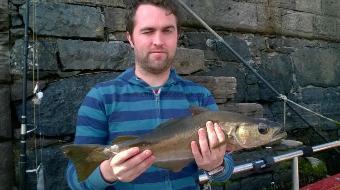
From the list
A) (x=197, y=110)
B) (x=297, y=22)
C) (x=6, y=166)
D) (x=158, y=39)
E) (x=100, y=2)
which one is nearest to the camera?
(x=197, y=110)

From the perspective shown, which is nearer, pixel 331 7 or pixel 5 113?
pixel 5 113

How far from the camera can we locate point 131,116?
240 centimetres

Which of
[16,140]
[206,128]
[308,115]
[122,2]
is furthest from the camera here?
[308,115]

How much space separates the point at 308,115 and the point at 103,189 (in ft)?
17.7

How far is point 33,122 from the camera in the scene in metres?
3.51

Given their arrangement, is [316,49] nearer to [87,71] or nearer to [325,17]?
[325,17]

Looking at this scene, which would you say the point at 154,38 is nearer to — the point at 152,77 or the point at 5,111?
the point at 152,77

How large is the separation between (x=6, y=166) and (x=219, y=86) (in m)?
2.36

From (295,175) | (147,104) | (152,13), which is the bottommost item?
(295,175)

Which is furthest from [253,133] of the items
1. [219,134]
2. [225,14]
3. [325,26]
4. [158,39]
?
[325,26]

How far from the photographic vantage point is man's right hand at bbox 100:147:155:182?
2.08 meters

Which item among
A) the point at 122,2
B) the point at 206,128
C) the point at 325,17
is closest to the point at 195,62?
the point at 122,2

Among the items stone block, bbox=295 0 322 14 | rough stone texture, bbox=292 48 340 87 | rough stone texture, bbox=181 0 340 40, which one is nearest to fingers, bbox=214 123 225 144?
rough stone texture, bbox=181 0 340 40

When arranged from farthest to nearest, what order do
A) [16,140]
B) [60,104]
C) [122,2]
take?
[122,2]
[60,104]
[16,140]
